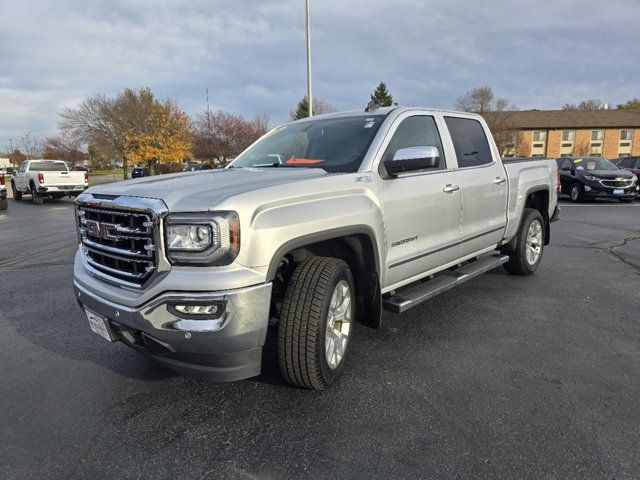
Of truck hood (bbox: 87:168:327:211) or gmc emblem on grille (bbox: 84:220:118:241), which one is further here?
gmc emblem on grille (bbox: 84:220:118:241)

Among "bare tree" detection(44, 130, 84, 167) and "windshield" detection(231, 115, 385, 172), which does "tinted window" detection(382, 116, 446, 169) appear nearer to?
"windshield" detection(231, 115, 385, 172)

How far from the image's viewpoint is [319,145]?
3727 millimetres

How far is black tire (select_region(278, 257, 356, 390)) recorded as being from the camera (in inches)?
104

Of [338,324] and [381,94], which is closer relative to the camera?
[338,324]

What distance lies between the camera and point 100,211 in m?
2.73

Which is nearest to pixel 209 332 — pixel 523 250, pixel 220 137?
pixel 523 250

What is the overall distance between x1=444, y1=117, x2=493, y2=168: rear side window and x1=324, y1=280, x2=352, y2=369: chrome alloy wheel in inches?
77.6

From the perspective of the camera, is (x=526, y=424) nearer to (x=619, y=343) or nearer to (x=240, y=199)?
(x=619, y=343)

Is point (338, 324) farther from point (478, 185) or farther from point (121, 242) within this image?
point (478, 185)

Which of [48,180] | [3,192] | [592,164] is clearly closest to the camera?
[3,192]

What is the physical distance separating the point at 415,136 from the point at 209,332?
8.15 feet

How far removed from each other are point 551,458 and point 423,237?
1.79 m

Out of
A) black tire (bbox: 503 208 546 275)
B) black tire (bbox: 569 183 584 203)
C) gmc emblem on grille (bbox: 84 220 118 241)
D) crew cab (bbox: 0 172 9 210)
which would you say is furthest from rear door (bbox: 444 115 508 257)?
crew cab (bbox: 0 172 9 210)

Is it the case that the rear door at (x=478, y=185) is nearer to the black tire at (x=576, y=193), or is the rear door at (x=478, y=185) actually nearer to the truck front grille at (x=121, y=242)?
the truck front grille at (x=121, y=242)
